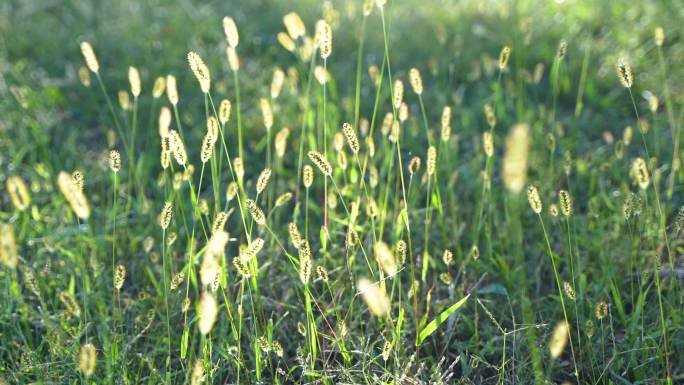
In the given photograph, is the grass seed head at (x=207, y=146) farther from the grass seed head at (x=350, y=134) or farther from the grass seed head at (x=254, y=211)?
the grass seed head at (x=350, y=134)

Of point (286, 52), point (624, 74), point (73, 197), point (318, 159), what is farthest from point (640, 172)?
point (286, 52)

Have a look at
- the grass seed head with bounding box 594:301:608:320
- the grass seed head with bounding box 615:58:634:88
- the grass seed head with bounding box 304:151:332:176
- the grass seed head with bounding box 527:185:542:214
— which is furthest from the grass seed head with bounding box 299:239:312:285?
the grass seed head with bounding box 615:58:634:88

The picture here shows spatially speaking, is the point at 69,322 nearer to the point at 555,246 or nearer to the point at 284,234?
the point at 284,234

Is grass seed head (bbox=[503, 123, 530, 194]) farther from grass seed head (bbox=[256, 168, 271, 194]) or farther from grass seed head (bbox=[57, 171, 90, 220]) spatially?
grass seed head (bbox=[57, 171, 90, 220])

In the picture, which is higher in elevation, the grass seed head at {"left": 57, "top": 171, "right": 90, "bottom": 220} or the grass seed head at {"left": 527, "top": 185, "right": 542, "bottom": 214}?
the grass seed head at {"left": 527, "top": 185, "right": 542, "bottom": 214}

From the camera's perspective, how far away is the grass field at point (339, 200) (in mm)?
1552

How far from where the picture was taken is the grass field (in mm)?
1552

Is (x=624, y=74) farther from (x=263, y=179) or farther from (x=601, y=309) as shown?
(x=263, y=179)

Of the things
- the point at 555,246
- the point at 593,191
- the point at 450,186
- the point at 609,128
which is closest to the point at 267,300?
the point at 450,186

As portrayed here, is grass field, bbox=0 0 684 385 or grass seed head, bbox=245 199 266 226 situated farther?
grass field, bbox=0 0 684 385

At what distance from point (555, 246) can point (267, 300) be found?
85 cm

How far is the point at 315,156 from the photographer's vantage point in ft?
4.58

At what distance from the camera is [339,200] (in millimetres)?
2205

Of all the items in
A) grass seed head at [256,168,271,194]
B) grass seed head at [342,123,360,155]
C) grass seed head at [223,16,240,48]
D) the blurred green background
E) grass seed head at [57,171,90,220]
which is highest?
the blurred green background
